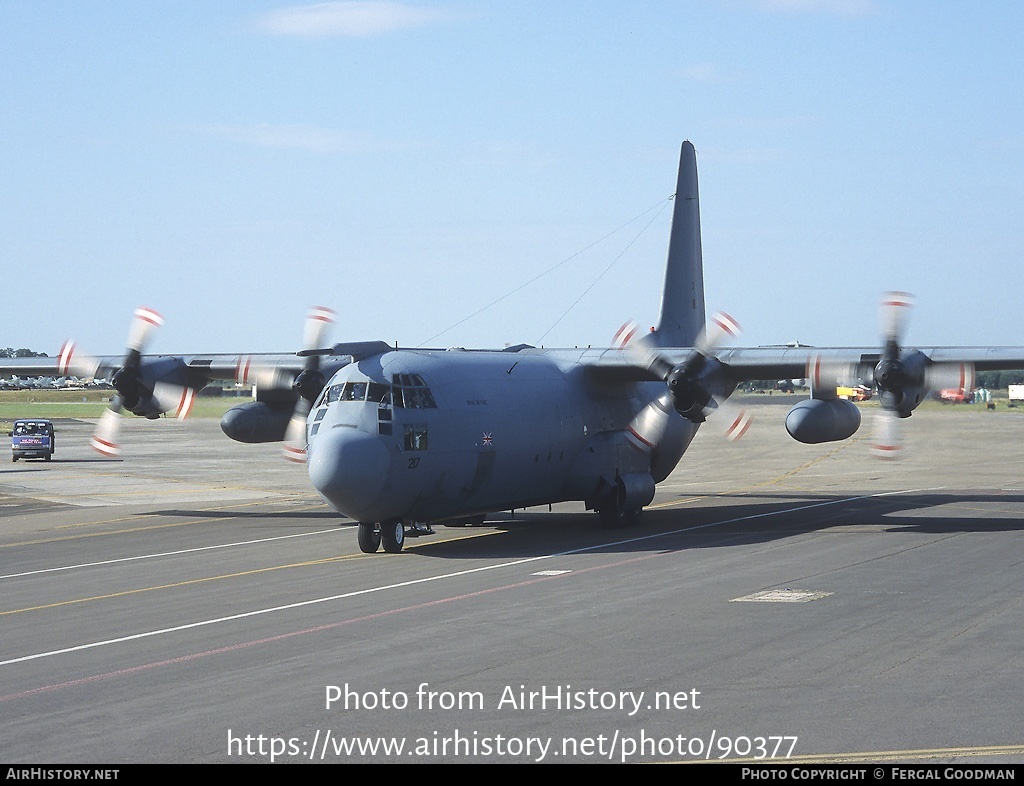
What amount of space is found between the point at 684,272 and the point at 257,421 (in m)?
14.3

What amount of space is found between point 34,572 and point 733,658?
52.5 feet

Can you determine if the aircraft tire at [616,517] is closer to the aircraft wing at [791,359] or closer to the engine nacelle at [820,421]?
the aircraft wing at [791,359]

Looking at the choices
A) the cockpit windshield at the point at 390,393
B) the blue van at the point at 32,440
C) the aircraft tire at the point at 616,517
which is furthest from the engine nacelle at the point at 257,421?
the blue van at the point at 32,440

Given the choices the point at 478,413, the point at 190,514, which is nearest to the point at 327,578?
the point at 478,413

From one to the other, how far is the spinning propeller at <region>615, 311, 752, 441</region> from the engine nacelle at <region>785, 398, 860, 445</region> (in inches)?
55.2

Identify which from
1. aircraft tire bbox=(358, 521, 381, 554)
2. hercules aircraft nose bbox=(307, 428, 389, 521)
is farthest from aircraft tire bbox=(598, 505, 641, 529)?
hercules aircraft nose bbox=(307, 428, 389, 521)

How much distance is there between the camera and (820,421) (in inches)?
1272

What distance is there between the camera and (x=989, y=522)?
32.8 metres

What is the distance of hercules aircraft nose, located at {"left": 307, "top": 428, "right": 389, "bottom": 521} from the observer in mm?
24797

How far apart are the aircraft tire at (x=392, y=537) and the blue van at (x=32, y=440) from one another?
41900 millimetres

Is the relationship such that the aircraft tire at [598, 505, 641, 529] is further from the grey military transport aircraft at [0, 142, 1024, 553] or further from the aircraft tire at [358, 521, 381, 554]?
the aircraft tire at [358, 521, 381, 554]

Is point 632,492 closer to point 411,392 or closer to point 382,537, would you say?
point 382,537

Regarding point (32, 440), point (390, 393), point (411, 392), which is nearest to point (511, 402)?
point (411, 392)
